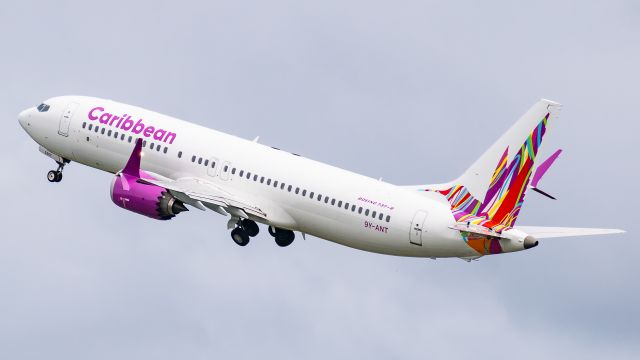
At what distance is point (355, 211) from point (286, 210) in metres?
4.26

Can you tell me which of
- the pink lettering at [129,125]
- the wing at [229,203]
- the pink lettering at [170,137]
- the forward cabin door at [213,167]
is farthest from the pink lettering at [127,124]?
the forward cabin door at [213,167]

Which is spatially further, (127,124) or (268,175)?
(127,124)

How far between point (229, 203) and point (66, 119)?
13084 millimetres

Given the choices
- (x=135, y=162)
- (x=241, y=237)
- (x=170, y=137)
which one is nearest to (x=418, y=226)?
(x=241, y=237)

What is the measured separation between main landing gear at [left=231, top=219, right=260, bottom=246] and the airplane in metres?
0.06

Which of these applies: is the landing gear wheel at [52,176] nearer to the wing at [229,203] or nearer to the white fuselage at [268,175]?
the white fuselage at [268,175]

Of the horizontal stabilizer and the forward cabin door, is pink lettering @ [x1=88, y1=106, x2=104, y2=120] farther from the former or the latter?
the horizontal stabilizer

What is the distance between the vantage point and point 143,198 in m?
83.5

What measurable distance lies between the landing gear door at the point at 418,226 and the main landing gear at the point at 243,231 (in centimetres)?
1035

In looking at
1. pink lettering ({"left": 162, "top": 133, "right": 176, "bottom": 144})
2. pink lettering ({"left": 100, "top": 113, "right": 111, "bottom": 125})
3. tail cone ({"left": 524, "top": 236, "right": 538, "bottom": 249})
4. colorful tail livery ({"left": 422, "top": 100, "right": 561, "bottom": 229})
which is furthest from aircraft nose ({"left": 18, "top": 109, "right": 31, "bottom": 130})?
tail cone ({"left": 524, "top": 236, "right": 538, "bottom": 249})

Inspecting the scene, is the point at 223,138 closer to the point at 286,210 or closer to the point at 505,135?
the point at 286,210

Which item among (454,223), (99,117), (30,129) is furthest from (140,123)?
(454,223)

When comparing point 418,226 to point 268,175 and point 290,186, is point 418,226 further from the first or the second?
point 268,175

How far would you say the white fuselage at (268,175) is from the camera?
80.8 m
